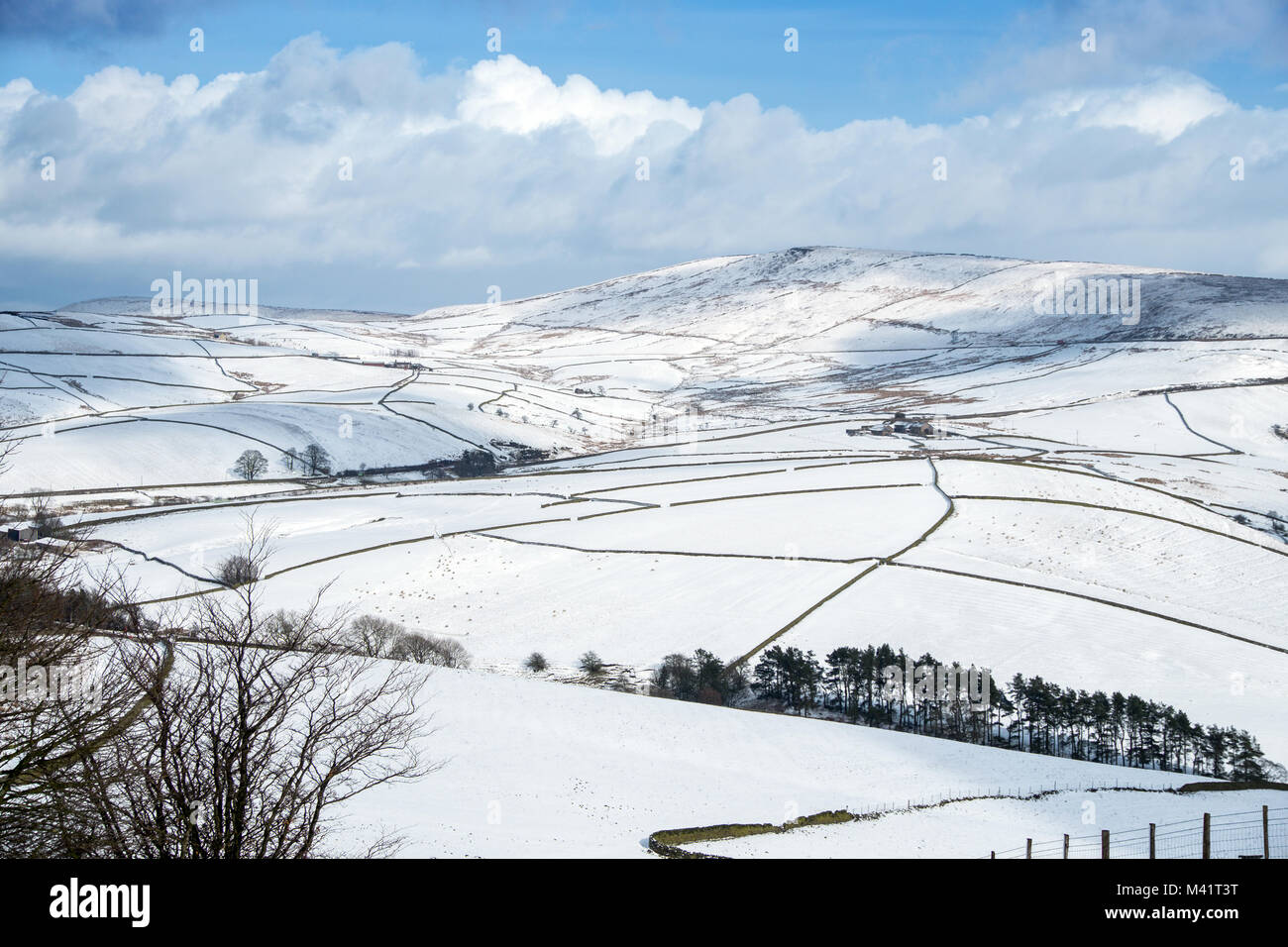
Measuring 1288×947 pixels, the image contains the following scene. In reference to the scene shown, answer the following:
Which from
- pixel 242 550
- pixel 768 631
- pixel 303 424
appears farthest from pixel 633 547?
pixel 303 424

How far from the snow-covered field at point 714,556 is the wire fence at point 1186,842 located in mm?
1510

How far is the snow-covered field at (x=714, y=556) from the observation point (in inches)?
1152

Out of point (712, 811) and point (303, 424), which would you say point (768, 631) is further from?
point (303, 424)

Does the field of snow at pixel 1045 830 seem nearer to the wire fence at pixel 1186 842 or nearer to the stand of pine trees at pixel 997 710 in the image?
the wire fence at pixel 1186 842

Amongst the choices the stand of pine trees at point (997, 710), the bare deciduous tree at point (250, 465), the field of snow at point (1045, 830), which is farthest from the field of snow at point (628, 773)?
the bare deciduous tree at point (250, 465)

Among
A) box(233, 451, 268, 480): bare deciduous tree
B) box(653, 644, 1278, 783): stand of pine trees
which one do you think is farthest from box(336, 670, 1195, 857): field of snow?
box(233, 451, 268, 480): bare deciduous tree

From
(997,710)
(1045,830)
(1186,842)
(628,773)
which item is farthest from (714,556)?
(1186,842)

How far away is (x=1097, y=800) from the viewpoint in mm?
28578

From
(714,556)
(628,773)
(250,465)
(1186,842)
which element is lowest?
(1186,842)

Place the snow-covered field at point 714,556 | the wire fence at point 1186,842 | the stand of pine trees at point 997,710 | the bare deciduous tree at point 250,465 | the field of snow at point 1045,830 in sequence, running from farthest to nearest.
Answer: the bare deciduous tree at point 250,465, the stand of pine trees at point 997,710, the snow-covered field at point 714,556, the field of snow at point 1045,830, the wire fence at point 1186,842

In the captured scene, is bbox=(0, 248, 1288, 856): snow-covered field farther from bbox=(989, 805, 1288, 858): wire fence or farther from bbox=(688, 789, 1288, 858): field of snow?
bbox=(989, 805, 1288, 858): wire fence

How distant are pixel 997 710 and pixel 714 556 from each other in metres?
21.6

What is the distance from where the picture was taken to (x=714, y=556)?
57594 millimetres

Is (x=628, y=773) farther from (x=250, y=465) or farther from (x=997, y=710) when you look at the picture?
(x=250, y=465)
